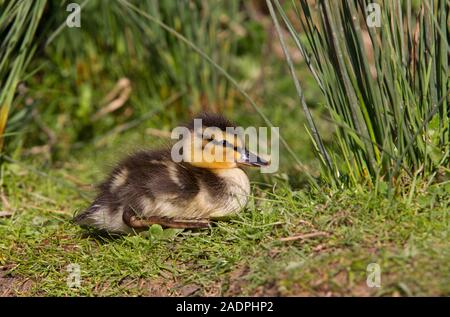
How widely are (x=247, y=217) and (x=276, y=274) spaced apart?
568 millimetres

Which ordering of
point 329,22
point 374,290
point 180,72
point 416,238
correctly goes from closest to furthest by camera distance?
1. point 374,290
2. point 416,238
3. point 329,22
4. point 180,72

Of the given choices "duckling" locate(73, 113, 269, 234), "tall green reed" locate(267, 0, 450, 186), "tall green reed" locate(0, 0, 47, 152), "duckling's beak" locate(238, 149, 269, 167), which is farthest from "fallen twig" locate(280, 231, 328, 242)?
"tall green reed" locate(0, 0, 47, 152)

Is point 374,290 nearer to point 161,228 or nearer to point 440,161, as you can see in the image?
point 440,161

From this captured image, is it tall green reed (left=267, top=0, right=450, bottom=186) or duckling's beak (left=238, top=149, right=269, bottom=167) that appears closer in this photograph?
tall green reed (left=267, top=0, right=450, bottom=186)

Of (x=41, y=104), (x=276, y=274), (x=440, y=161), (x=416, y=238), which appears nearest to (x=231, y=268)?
(x=276, y=274)

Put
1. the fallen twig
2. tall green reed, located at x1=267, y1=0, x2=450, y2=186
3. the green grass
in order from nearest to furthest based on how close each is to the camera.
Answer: the green grass < the fallen twig < tall green reed, located at x1=267, y1=0, x2=450, y2=186

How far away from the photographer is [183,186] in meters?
3.64

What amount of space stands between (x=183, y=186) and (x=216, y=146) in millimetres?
257

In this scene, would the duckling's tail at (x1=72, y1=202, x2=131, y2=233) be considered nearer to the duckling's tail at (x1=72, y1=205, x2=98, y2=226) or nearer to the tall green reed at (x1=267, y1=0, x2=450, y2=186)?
the duckling's tail at (x1=72, y1=205, x2=98, y2=226)

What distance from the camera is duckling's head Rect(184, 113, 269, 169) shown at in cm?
371

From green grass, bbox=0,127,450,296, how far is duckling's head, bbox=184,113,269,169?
0.21 m

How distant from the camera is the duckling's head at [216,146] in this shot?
3.71 m

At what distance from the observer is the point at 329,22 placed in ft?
11.0

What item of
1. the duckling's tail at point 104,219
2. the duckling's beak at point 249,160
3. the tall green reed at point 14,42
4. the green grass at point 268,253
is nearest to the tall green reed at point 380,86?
the green grass at point 268,253
